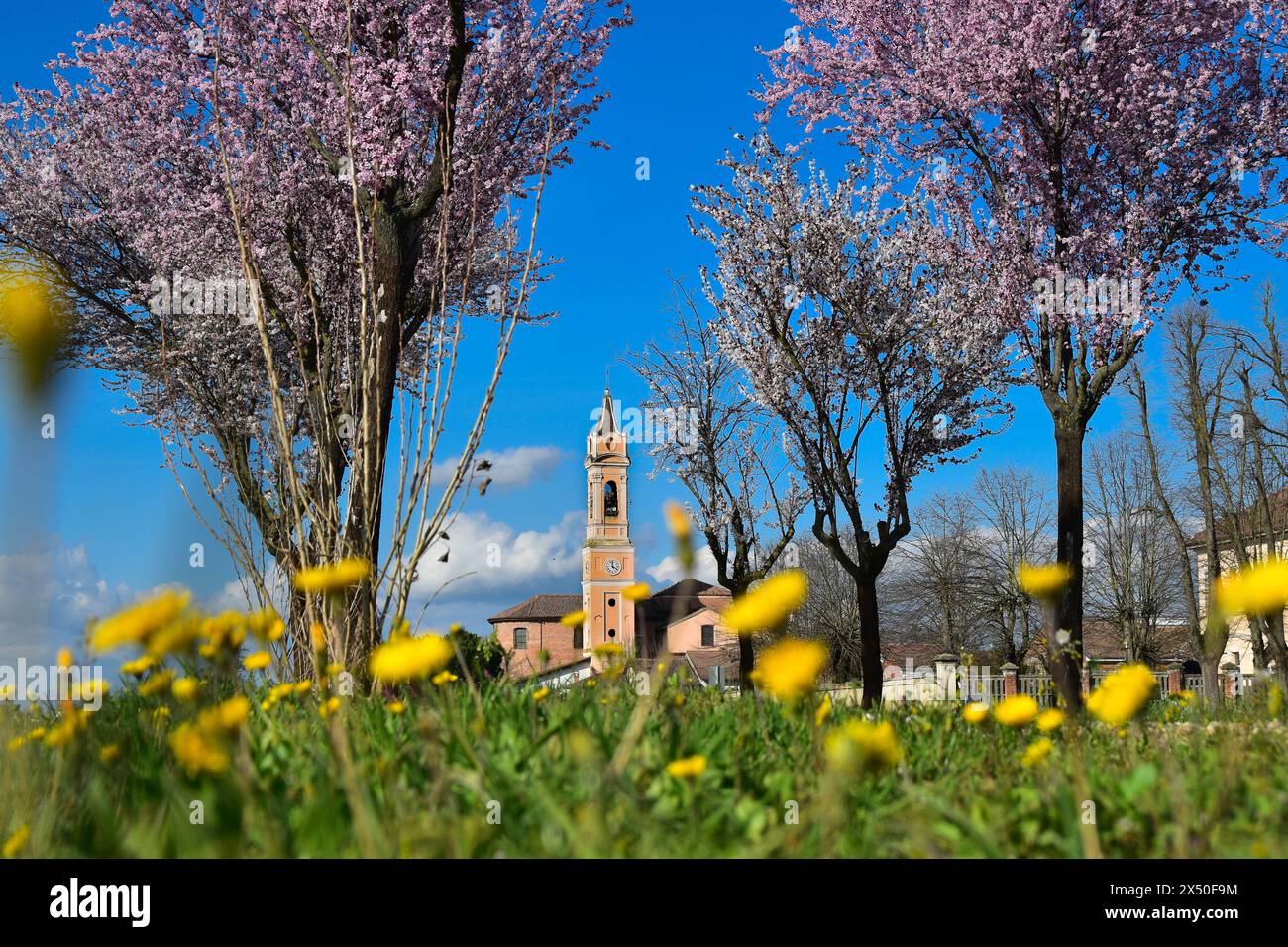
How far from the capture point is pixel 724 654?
49.2 m

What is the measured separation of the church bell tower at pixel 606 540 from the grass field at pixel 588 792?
59.3m

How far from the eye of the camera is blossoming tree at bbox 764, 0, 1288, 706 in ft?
34.9

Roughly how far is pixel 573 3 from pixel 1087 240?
643cm

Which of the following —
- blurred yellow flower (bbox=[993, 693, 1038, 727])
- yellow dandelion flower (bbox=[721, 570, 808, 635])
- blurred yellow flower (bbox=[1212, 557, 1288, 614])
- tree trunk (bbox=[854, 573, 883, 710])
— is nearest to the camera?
yellow dandelion flower (bbox=[721, 570, 808, 635])

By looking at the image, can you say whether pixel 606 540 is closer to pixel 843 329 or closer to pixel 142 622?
pixel 843 329

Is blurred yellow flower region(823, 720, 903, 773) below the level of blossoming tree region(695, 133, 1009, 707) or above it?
below

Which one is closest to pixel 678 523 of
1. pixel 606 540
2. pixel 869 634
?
pixel 869 634

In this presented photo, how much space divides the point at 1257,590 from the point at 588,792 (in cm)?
138

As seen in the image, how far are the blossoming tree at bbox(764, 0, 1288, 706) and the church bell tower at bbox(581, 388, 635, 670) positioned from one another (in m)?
50.7

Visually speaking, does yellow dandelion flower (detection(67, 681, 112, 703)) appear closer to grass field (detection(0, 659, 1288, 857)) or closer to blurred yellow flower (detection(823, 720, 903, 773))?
grass field (detection(0, 659, 1288, 857))

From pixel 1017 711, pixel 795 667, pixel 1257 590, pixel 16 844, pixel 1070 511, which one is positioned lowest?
pixel 16 844

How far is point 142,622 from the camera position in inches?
69.4

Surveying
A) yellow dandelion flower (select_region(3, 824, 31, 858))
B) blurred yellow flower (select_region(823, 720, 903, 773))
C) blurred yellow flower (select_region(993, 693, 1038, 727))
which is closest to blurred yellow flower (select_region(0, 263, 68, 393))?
yellow dandelion flower (select_region(3, 824, 31, 858))

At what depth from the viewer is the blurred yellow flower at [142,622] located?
1757mm
